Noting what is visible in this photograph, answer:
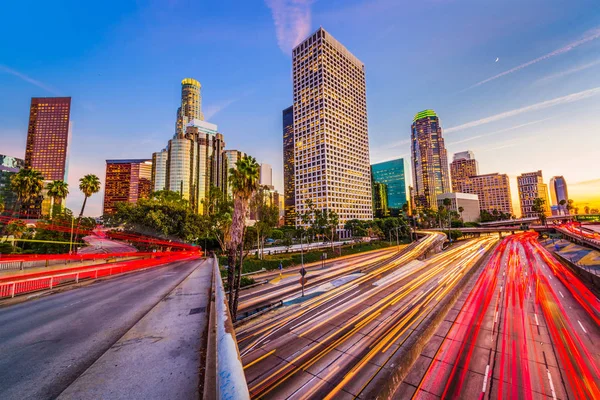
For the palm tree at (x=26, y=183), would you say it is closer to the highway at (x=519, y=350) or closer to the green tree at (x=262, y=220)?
the green tree at (x=262, y=220)

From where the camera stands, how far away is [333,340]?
17.4 metres

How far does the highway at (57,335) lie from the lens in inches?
239

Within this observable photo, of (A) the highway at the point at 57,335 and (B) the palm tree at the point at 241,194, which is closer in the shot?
(A) the highway at the point at 57,335

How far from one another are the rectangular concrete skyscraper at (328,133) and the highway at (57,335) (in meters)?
118

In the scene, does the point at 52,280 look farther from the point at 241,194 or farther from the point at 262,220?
the point at 262,220

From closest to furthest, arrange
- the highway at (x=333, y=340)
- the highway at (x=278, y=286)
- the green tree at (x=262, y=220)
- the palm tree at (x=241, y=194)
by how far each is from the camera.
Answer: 1. the highway at (x=333, y=340)
2. the palm tree at (x=241, y=194)
3. the highway at (x=278, y=286)
4. the green tree at (x=262, y=220)

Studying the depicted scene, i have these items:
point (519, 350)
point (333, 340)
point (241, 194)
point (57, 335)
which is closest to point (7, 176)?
point (241, 194)

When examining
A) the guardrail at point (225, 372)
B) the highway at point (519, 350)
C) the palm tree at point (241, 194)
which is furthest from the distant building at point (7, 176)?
the highway at point (519, 350)

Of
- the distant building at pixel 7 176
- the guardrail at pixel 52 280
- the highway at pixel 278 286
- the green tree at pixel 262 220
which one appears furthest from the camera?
the distant building at pixel 7 176

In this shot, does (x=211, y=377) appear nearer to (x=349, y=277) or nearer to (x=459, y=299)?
(x=459, y=299)

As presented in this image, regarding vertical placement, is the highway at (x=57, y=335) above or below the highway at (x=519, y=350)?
above

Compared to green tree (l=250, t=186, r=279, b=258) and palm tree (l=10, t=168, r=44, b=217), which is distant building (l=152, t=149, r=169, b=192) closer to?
green tree (l=250, t=186, r=279, b=258)

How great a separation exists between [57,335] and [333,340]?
1576cm

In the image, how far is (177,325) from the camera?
9391 millimetres
